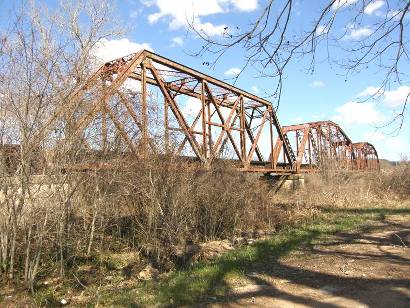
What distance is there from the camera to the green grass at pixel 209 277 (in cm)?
697

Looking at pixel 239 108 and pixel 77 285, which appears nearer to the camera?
pixel 77 285

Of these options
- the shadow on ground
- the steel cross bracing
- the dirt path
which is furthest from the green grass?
the steel cross bracing

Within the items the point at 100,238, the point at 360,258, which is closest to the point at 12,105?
the point at 100,238

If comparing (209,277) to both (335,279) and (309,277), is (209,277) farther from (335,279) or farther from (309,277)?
(335,279)

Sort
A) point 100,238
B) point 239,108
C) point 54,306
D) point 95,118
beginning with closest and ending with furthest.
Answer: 1. point 54,306
2. point 95,118
3. point 100,238
4. point 239,108

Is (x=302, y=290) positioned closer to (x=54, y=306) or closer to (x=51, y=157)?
(x=54, y=306)

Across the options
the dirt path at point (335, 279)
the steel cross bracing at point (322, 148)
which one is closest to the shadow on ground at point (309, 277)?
the dirt path at point (335, 279)

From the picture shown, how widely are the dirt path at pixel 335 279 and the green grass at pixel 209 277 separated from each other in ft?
1.09

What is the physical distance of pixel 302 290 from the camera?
6902 millimetres

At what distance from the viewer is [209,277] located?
310 inches

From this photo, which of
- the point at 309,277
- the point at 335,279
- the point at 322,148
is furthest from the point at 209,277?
the point at 322,148

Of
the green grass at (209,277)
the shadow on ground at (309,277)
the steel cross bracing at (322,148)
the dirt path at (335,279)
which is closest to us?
the dirt path at (335,279)

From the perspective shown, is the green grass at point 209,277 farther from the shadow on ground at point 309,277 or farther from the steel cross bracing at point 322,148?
the steel cross bracing at point 322,148

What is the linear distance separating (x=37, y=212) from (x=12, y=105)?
2.11 m
